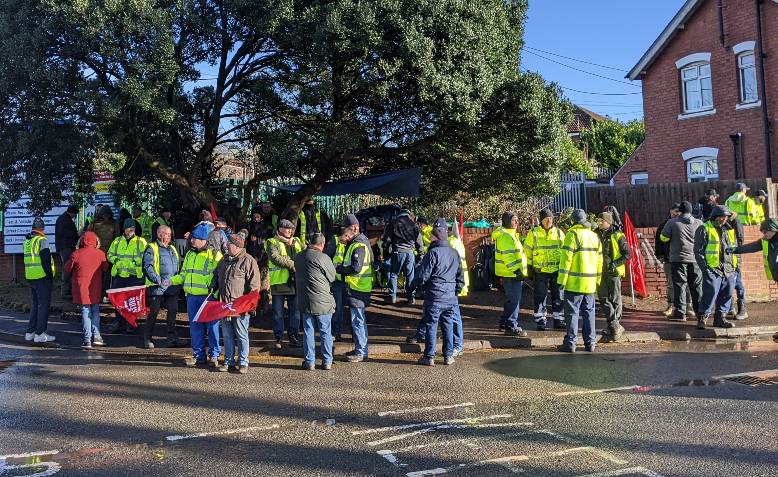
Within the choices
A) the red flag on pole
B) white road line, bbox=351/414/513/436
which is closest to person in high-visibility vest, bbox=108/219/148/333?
white road line, bbox=351/414/513/436

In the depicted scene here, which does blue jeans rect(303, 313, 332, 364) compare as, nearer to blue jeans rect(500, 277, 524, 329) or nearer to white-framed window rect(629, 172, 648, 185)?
blue jeans rect(500, 277, 524, 329)

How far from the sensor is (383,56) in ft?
36.9

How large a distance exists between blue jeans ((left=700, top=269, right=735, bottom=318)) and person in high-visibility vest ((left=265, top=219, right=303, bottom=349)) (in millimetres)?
6508

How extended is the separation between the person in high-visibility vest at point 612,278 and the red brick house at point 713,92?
1285 cm

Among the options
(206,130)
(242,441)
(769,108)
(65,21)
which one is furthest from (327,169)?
(769,108)

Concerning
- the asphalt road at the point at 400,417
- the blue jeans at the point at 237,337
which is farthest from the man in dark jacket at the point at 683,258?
the blue jeans at the point at 237,337

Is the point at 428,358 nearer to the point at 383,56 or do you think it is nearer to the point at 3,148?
the point at 383,56

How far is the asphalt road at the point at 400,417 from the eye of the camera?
5480 millimetres

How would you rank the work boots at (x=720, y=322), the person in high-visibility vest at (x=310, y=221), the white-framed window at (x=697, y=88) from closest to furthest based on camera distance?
the work boots at (x=720, y=322) → the person in high-visibility vest at (x=310, y=221) → the white-framed window at (x=697, y=88)

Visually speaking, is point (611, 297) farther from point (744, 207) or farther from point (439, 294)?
point (744, 207)

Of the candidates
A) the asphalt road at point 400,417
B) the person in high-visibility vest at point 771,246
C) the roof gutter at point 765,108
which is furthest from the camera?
the roof gutter at point 765,108

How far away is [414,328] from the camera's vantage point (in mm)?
12430

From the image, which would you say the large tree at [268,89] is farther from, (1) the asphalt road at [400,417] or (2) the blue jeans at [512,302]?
(1) the asphalt road at [400,417]

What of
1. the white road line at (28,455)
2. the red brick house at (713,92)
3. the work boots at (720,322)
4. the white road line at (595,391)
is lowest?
the white road line at (595,391)
